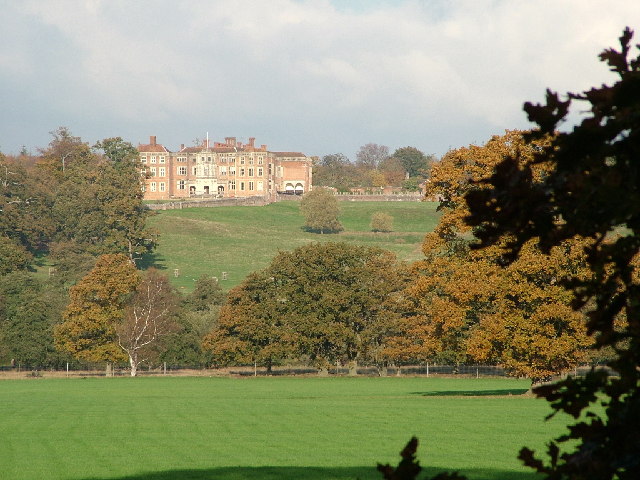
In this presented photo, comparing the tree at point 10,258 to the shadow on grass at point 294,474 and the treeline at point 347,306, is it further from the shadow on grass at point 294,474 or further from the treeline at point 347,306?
the shadow on grass at point 294,474

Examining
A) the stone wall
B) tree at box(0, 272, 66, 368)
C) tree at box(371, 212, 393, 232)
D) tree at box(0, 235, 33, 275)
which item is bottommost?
tree at box(0, 272, 66, 368)

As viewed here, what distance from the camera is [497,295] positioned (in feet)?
138

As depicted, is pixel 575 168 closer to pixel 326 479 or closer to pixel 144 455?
pixel 326 479

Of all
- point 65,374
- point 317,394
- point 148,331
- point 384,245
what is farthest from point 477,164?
point 384,245

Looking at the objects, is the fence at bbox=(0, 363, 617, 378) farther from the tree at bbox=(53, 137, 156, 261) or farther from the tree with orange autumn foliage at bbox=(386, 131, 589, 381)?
the tree at bbox=(53, 137, 156, 261)

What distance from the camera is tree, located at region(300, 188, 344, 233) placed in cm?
17188

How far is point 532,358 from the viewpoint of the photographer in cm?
→ 4162

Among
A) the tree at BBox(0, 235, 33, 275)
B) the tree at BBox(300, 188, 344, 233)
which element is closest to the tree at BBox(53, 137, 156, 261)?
the tree at BBox(0, 235, 33, 275)

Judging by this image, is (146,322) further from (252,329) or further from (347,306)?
(347,306)

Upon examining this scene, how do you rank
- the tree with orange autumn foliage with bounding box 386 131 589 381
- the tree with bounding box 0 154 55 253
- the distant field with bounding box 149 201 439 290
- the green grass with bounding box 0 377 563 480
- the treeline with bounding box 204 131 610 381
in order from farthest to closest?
the distant field with bounding box 149 201 439 290
the tree with bounding box 0 154 55 253
the treeline with bounding box 204 131 610 381
the tree with orange autumn foliage with bounding box 386 131 589 381
the green grass with bounding box 0 377 563 480

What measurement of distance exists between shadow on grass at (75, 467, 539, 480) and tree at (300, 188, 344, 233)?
15052cm

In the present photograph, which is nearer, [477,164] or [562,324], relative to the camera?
[562,324]

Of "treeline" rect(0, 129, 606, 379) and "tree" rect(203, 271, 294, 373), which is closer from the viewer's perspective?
"treeline" rect(0, 129, 606, 379)

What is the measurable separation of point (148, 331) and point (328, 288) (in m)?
15.4
